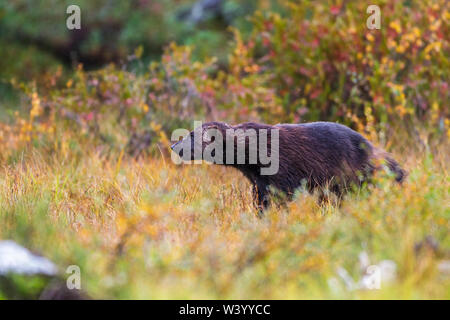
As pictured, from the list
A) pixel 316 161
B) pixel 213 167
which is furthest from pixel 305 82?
pixel 316 161

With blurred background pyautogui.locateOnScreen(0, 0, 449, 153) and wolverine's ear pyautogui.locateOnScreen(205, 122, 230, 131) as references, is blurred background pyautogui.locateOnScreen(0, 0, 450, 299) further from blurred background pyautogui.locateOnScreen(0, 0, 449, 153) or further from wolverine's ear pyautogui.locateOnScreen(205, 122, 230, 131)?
wolverine's ear pyautogui.locateOnScreen(205, 122, 230, 131)

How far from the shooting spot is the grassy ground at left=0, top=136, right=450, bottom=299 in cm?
381

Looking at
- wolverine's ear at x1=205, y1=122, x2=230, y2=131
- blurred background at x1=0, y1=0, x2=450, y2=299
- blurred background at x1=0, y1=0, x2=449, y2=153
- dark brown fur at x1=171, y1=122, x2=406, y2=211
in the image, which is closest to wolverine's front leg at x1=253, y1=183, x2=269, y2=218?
dark brown fur at x1=171, y1=122, x2=406, y2=211

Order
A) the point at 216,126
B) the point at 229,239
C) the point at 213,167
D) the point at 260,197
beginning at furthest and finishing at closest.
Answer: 1. the point at 213,167
2. the point at 260,197
3. the point at 216,126
4. the point at 229,239

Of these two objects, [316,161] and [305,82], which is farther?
[305,82]

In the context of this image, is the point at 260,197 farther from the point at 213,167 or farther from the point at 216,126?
the point at 213,167

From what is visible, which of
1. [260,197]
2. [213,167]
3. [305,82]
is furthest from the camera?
[305,82]

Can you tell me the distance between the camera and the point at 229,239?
4.72 m

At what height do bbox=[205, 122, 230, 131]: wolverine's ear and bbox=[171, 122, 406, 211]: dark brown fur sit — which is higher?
bbox=[205, 122, 230, 131]: wolverine's ear

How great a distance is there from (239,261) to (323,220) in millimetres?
1281

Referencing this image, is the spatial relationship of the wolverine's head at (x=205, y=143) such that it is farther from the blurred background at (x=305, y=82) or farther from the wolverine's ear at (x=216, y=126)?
the blurred background at (x=305, y=82)

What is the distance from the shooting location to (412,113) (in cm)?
809

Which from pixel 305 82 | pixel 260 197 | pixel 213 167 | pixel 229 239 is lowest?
pixel 229 239

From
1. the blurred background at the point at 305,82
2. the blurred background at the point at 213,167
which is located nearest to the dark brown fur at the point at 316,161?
the blurred background at the point at 213,167
